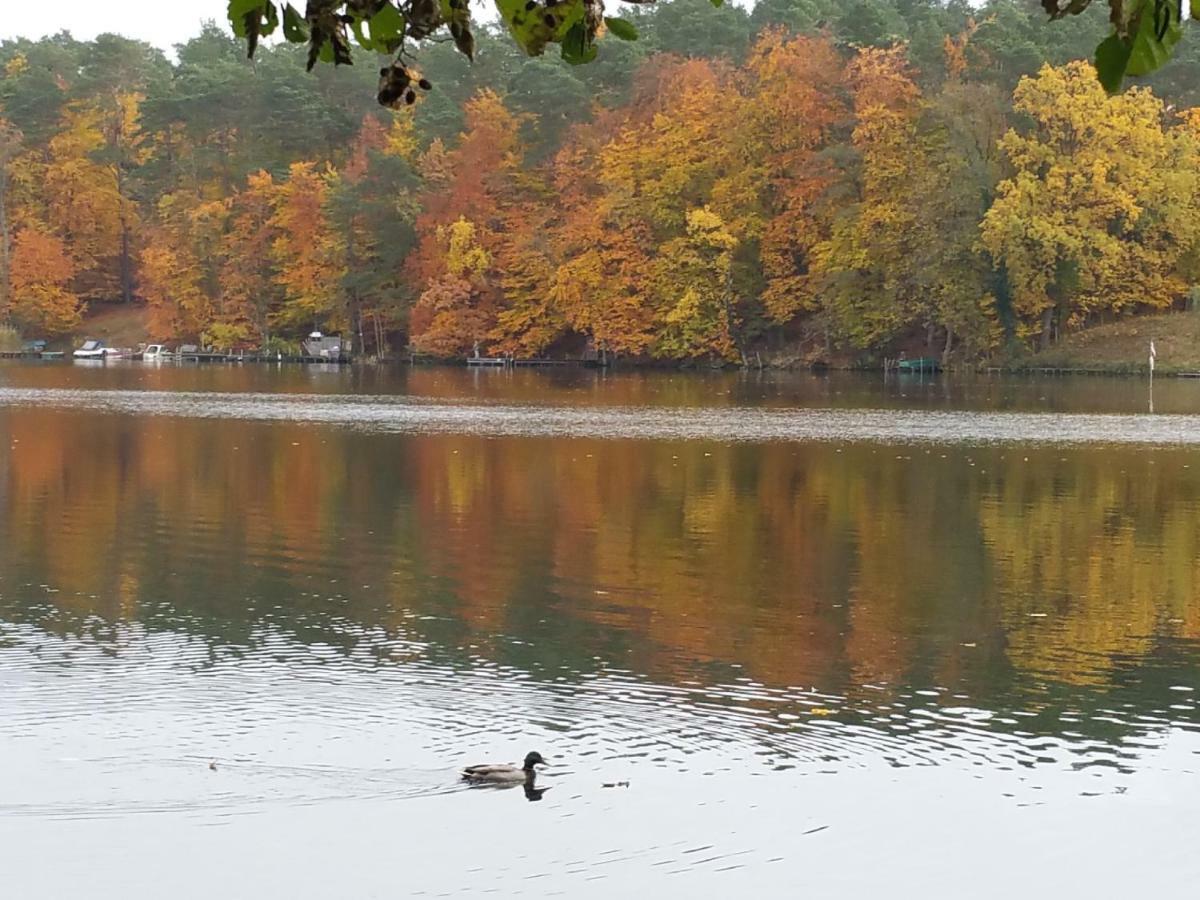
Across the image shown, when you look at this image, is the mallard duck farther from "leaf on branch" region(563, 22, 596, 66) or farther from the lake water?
"leaf on branch" region(563, 22, 596, 66)

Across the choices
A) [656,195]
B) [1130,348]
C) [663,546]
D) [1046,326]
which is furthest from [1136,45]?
[656,195]

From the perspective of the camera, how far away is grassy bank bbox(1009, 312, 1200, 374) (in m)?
66.2

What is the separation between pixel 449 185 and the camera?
83.2 meters

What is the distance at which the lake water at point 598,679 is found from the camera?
407 inches

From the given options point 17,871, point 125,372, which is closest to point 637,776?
point 17,871

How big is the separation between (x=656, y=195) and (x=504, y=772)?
6495 centimetres

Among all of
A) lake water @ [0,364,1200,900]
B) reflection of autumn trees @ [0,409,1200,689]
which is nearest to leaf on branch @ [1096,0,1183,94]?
lake water @ [0,364,1200,900]

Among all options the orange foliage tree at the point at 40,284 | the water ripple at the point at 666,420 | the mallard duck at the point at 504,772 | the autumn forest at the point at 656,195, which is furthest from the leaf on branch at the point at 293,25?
the orange foliage tree at the point at 40,284

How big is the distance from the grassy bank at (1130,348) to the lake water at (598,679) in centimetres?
3622

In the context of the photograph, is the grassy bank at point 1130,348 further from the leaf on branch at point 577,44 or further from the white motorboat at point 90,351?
the leaf on branch at point 577,44

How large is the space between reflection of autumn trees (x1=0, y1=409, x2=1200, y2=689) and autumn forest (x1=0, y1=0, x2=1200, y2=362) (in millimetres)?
33122

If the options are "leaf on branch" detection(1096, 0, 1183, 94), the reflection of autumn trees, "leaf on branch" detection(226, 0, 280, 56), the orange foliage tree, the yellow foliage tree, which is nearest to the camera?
"leaf on branch" detection(1096, 0, 1183, 94)

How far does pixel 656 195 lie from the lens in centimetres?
7488

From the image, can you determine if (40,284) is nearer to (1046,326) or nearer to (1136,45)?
(1046,326)
